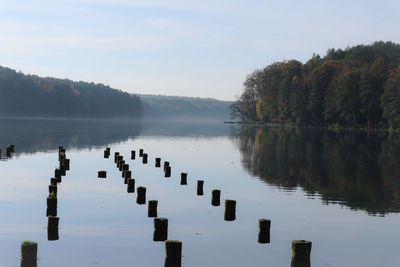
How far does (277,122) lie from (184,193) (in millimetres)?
147888

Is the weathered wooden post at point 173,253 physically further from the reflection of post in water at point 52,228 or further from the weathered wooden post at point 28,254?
the reflection of post in water at point 52,228

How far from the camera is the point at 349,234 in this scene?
18750 millimetres

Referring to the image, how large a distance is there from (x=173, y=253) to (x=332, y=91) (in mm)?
130957

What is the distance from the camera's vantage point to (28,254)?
13359mm

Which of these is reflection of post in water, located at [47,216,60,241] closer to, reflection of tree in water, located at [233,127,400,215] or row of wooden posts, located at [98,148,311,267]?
row of wooden posts, located at [98,148,311,267]

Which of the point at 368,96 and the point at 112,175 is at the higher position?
the point at 368,96

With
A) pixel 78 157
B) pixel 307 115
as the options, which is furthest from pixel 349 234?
pixel 307 115

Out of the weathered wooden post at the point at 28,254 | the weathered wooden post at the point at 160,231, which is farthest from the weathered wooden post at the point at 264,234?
the weathered wooden post at the point at 28,254

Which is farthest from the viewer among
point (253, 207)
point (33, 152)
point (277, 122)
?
point (277, 122)

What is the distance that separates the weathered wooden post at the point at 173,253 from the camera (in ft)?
46.2

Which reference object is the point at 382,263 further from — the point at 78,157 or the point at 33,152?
the point at 33,152

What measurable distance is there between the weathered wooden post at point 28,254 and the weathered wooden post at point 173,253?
11.1 ft

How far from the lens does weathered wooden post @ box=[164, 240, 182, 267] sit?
14.1 m

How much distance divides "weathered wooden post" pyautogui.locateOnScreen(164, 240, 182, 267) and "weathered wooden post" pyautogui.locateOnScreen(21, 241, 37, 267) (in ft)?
11.1
